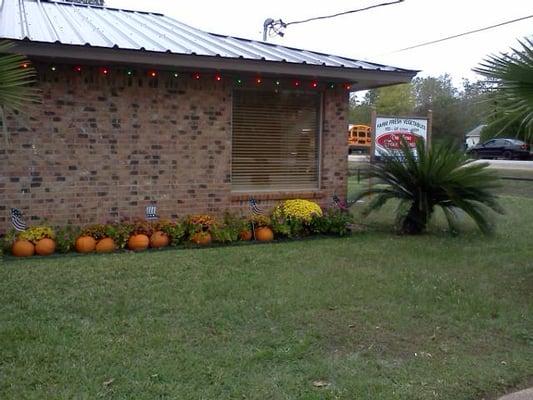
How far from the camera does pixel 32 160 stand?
8.39 meters

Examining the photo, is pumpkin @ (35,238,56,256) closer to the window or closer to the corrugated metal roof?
the corrugated metal roof

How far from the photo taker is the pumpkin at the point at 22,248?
7.80 meters

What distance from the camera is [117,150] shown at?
8.88 metres

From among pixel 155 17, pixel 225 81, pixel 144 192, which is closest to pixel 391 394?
pixel 144 192

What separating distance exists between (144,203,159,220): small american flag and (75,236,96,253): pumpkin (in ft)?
3.69

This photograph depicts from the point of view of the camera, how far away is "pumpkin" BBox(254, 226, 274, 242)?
926 cm

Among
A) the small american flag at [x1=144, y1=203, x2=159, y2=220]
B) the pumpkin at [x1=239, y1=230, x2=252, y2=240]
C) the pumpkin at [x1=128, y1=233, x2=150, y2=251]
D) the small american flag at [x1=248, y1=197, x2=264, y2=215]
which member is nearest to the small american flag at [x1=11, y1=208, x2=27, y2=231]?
the pumpkin at [x1=128, y1=233, x2=150, y2=251]

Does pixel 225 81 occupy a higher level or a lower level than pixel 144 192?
higher

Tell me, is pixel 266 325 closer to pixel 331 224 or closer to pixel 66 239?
pixel 66 239

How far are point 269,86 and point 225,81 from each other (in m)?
0.83

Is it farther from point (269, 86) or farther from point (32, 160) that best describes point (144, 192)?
point (269, 86)

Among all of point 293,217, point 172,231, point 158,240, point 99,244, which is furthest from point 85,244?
point 293,217

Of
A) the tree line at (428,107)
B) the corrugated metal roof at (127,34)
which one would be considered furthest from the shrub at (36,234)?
the tree line at (428,107)

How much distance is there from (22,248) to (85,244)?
2.58 ft
